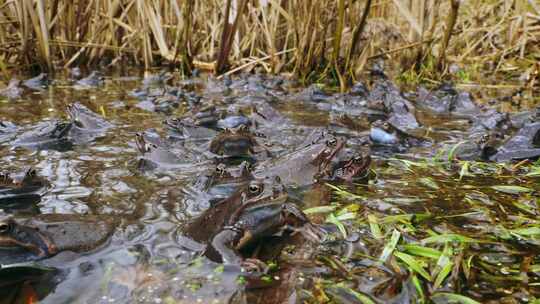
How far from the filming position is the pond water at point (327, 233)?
2.05 metres

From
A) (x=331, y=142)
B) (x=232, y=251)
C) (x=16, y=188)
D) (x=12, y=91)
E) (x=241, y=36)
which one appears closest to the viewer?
(x=232, y=251)

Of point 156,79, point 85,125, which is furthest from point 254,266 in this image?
point 156,79

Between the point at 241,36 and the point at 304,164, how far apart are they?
19.1 feet

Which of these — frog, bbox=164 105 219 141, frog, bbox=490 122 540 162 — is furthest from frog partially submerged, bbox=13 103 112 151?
frog, bbox=490 122 540 162

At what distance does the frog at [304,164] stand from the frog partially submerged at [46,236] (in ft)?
3.86

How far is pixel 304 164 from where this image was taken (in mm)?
3367

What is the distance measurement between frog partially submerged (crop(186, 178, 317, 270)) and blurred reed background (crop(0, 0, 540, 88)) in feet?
14.3

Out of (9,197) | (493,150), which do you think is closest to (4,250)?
(9,197)

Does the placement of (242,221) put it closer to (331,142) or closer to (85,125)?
(331,142)

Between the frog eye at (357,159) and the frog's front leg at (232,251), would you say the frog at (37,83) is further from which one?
the frog's front leg at (232,251)

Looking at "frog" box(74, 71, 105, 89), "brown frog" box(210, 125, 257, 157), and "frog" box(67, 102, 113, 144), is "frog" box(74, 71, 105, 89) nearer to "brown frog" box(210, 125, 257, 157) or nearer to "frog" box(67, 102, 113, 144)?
"frog" box(67, 102, 113, 144)

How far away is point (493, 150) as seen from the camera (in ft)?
13.0

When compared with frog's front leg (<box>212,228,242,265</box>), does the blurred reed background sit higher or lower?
higher

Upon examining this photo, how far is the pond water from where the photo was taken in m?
2.05
